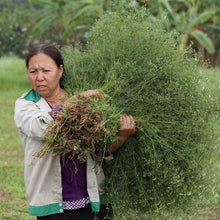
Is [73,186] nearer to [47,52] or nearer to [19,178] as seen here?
[47,52]

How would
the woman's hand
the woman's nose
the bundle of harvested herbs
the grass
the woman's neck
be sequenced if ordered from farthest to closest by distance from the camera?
the grass, the woman's neck, the woman's nose, the woman's hand, the bundle of harvested herbs

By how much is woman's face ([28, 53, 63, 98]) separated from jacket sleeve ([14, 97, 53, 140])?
0.10 metres

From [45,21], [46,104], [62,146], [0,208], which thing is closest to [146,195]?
[62,146]

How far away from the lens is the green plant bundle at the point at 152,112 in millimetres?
2098

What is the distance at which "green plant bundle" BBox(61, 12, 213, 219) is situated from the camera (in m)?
2.10

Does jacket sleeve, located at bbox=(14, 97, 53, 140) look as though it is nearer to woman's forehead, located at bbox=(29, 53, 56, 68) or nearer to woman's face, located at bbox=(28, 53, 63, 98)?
woman's face, located at bbox=(28, 53, 63, 98)

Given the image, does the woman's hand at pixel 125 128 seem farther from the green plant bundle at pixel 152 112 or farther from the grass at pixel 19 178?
the grass at pixel 19 178

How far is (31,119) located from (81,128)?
1.00 feet

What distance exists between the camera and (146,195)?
2.22 metres

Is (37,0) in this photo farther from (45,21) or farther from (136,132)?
(136,132)

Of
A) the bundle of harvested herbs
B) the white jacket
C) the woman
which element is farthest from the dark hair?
the bundle of harvested herbs

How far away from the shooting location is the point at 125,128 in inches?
77.2

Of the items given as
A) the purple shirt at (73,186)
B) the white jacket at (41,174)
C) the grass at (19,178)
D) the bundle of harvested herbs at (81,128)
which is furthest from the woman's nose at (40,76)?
the purple shirt at (73,186)

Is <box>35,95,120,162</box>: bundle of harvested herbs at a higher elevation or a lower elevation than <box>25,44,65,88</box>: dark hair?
lower
